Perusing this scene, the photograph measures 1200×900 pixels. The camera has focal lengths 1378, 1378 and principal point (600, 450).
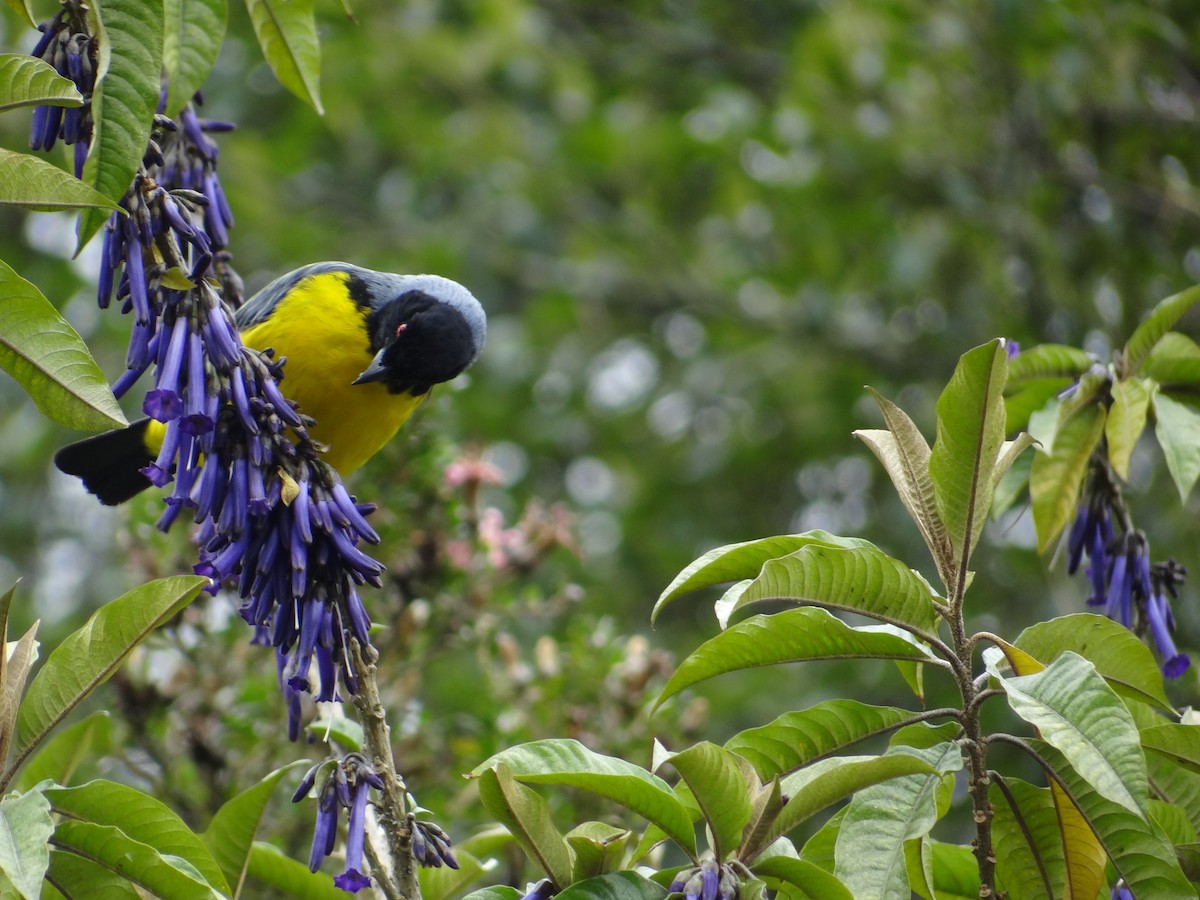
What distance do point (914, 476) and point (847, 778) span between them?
0.52 m

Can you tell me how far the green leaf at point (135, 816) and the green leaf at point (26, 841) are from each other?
0.11 metres

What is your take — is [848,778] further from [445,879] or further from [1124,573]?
[1124,573]

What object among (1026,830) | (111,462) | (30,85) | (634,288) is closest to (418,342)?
(111,462)

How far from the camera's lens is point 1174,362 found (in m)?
2.60

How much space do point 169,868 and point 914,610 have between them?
103 cm

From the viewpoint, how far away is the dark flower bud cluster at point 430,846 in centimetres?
188

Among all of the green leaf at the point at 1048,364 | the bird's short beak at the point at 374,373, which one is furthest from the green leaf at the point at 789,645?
the bird's short beak at the point at 374,373

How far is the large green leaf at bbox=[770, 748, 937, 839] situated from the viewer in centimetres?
171

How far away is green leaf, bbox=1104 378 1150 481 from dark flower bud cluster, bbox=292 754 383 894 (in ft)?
4.67

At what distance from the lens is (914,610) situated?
1.90 m

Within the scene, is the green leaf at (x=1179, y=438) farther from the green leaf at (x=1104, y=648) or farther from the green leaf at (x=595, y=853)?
the green leaf at (x=595, y=853)

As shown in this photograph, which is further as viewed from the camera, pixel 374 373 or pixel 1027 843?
pixel 374 373

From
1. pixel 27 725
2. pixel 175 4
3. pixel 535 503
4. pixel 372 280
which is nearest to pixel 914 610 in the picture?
pixel 27 725

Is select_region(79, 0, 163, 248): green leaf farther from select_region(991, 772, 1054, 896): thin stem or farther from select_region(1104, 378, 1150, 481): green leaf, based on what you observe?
select_region(1104, 378, 1150, 481): green leaf
